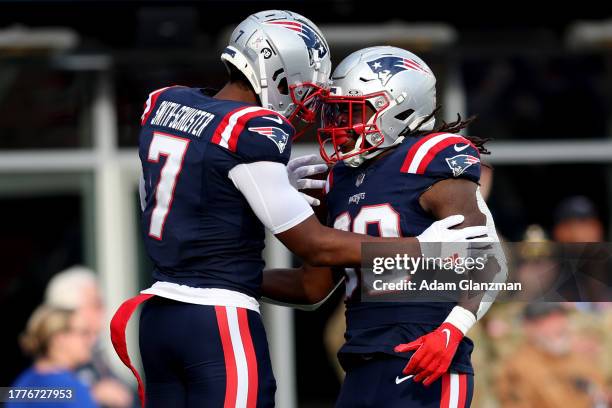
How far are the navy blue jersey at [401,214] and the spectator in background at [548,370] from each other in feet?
7.35

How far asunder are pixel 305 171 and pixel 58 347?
267 centimetres

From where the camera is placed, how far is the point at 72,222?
870 cm

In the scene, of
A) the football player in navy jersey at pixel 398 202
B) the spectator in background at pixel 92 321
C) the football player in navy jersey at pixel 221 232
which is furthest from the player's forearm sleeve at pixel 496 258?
the spectator in background at pixel 92 321

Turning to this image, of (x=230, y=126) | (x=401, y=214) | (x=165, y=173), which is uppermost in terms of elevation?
(x=230, y=126)

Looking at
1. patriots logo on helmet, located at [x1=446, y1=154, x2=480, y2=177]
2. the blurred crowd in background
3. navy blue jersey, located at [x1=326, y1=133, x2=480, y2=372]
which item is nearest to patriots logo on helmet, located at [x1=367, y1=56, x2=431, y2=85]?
navy blue jersey, located at [x1=326, y1=133, x2=480, y2=372]

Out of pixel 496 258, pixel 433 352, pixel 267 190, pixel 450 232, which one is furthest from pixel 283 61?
pixel 433 352

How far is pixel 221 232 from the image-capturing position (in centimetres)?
407

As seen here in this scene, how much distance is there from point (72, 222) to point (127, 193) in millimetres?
417

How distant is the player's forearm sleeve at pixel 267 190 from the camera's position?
13.1ft

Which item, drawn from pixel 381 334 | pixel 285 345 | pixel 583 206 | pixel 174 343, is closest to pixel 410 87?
pixel 381 334

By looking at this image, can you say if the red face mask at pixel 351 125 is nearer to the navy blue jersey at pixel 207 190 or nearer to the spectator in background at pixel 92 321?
the navy blue jersey at pixel 207 190

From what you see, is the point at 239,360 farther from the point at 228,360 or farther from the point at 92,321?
the point at 92,321

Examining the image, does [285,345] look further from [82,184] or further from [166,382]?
[166,382]

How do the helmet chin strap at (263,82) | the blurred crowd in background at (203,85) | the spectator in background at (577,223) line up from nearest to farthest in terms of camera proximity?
the helmet chin strap at (263,82)
the spectator in background at (577,223)
the blurred crowd in background at (203,85)
